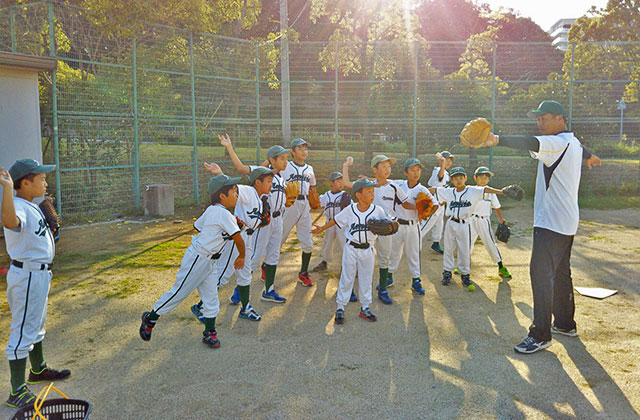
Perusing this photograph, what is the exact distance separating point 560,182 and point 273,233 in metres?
3.43

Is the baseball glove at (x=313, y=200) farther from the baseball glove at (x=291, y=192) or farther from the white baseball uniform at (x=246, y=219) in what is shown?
the white baseball uniform at (x=246, y=219)

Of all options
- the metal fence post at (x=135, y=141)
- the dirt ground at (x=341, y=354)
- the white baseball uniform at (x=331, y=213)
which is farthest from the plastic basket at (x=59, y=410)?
the metal fence post at (x=135, y=141)

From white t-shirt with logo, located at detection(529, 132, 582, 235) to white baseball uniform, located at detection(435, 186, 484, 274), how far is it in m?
2.16

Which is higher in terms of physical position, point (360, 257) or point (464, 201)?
point (464, 201)

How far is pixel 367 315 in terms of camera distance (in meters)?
6.03

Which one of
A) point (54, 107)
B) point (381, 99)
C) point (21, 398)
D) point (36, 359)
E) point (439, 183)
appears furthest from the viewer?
point (381, 99)

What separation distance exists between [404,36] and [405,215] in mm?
12670

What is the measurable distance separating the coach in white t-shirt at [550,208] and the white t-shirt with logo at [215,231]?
2.54 meters

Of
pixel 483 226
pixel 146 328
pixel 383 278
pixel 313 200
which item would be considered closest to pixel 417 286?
pixel 383 278

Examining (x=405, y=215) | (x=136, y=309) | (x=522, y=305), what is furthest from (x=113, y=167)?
(x=522, y=305)

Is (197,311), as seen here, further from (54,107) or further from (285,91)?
(285,91)

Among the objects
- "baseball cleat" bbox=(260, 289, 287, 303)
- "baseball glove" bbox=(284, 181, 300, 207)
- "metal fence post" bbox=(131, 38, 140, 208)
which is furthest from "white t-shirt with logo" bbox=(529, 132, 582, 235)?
"metal fence post" bbox=(131, 38, 140, 208)

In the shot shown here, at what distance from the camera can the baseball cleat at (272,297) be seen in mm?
6676

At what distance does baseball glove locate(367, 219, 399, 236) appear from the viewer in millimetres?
5930
